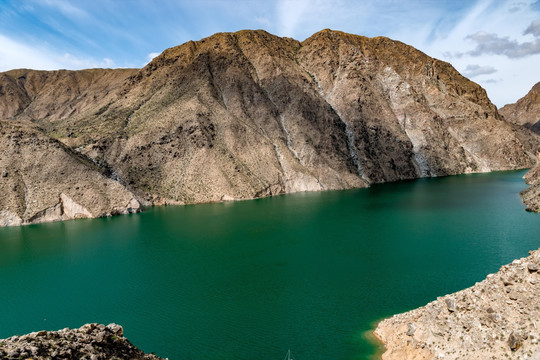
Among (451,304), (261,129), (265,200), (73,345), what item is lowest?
(451,304)

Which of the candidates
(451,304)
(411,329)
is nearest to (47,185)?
(411,329)

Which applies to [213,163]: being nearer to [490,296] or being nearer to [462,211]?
[462,211]

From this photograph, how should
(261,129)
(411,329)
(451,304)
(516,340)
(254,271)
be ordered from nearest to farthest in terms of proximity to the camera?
(516,340) < (451,304) < (411,329) < (254,271) < (261,129)

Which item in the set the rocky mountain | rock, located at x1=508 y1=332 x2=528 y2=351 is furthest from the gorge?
the rocky mountain

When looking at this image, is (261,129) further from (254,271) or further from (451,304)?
(451,304)

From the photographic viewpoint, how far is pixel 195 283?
118ft

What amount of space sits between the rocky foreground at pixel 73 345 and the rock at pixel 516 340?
1592 cm

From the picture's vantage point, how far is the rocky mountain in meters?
87.4

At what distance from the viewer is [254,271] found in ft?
127

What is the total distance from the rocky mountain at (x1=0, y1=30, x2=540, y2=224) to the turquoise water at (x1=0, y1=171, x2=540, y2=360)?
20489 millimetres

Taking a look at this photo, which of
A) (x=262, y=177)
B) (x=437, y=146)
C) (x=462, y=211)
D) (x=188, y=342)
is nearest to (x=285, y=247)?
(x=188, y=342)

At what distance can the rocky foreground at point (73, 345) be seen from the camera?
13.8 m

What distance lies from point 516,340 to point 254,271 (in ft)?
84.0

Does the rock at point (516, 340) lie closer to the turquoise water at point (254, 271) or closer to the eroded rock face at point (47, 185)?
the turquoise water at point (254, 271)
